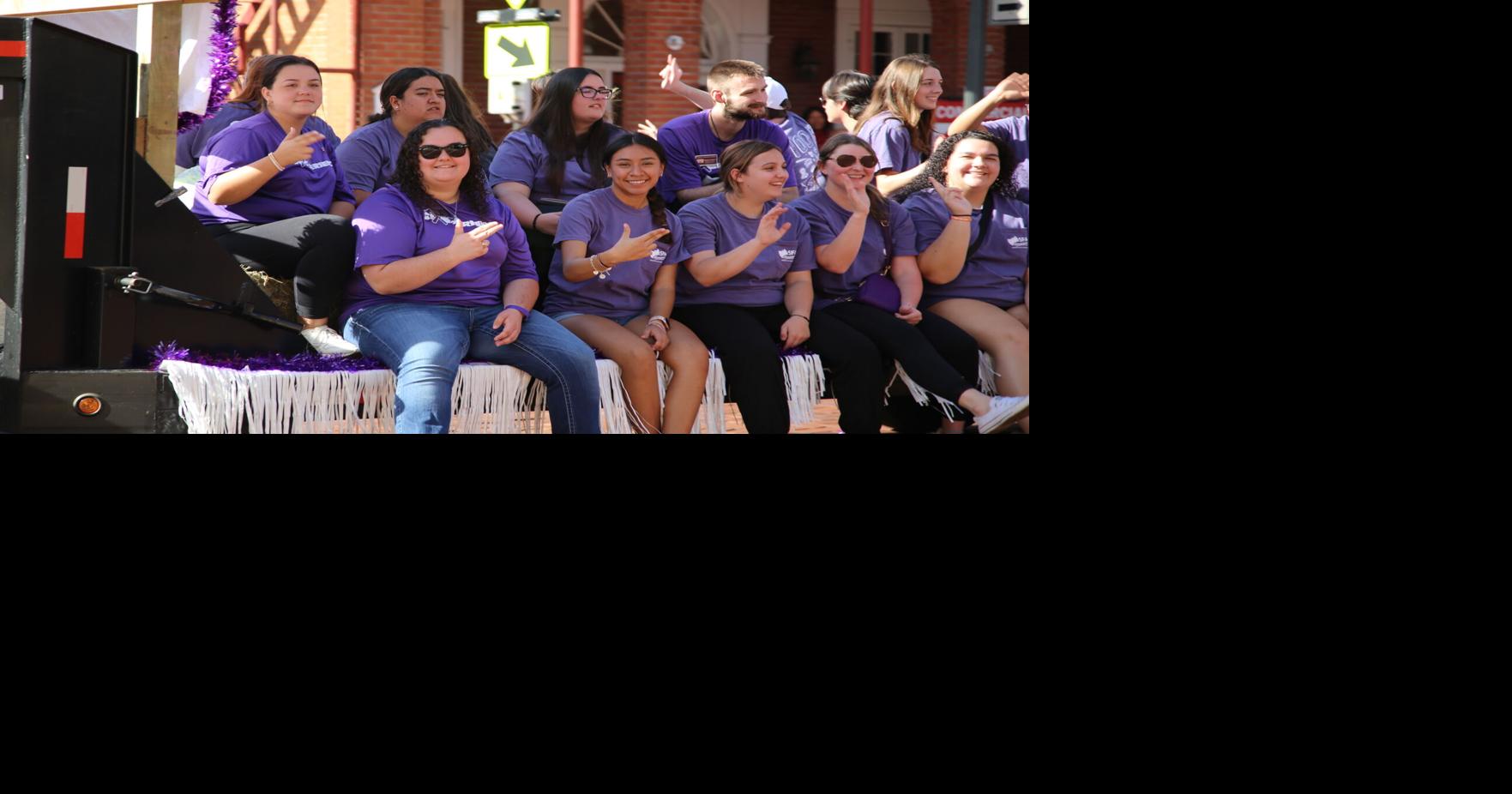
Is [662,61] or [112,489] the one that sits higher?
[662,61]

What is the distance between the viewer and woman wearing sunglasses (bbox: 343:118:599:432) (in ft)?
10.9

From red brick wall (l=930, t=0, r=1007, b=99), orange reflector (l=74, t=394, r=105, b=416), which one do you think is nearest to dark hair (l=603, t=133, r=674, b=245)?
orange reflector (l=74, t=394, r=105, b=416)

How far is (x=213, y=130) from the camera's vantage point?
3721 mm

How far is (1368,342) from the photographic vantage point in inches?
112

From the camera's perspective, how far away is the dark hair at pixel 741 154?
12.6 feet

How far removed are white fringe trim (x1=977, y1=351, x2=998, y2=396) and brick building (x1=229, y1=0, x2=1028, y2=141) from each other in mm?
4891

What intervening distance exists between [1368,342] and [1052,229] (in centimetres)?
65

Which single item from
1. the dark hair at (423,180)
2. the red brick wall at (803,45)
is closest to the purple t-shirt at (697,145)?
the dark hair at (423,180)

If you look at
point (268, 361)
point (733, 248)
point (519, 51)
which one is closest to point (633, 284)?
point (733, 248)

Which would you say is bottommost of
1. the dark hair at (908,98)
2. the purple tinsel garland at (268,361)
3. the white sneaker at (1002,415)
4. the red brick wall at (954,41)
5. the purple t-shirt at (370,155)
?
the white sneaker at (1002,415)

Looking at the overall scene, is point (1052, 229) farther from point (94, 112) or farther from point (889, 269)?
point (94, 112)

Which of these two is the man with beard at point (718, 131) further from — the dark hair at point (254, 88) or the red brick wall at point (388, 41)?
the red brick wall at point (388, 41)

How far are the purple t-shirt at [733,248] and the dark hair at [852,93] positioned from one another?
A: 1063mm

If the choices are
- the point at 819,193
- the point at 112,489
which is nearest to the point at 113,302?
the point at 112,489
